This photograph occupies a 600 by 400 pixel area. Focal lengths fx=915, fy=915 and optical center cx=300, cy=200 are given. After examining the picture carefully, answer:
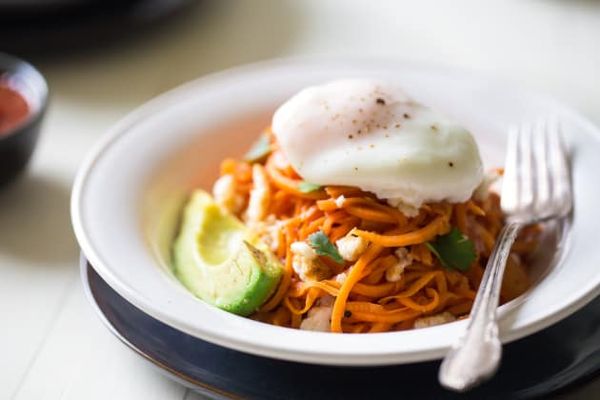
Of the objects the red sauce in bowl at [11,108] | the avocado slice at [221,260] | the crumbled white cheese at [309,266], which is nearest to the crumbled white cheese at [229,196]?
the avocado slice at [221,260]

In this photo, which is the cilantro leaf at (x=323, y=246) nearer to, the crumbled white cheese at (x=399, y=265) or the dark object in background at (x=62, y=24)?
the crumbled white cheese at (x=399, y=265)

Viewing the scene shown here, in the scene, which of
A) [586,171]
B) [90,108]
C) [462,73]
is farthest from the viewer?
[90,108]

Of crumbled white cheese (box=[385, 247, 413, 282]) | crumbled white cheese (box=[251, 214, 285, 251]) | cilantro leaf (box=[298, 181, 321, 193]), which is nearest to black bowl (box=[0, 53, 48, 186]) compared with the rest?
crumbled white cheese (box=[251, 214, 285, 251])

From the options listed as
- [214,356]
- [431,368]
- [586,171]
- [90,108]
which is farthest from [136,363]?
[90,108]

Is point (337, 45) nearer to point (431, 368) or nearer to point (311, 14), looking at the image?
point (311, 14)

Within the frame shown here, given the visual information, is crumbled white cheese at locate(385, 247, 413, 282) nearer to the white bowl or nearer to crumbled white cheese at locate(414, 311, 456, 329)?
crumbled white cheese at locate(414, 311, 456, 329)

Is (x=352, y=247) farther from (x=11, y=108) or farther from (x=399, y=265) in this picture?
(x=11, y=108)
